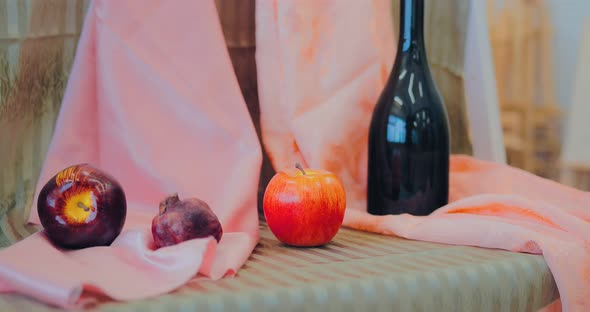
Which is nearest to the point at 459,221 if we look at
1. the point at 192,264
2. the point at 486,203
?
the point at 486,203

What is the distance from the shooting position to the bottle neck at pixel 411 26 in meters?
0.92

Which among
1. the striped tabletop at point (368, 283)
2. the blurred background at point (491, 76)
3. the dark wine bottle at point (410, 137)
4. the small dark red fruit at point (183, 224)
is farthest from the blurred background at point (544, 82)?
the small dark red fruit at point (183, 224)

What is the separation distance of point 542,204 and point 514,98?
0.65m

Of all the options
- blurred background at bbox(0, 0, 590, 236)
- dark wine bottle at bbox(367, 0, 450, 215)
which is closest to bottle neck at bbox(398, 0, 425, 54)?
dark wine bottle at bbox(367, 0, 450, 215)

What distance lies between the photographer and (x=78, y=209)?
0.71 metres

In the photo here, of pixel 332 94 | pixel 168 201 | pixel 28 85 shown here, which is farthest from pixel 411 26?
pixel 28 85

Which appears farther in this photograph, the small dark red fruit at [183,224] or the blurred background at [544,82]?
the blurred background at [544,82]

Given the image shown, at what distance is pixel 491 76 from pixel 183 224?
30.5 inches

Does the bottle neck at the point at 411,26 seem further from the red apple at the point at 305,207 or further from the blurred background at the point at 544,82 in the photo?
the blurred background at the point at 544,82

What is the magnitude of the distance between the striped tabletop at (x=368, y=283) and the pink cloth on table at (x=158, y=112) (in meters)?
0.14

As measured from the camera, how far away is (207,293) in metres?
0.60

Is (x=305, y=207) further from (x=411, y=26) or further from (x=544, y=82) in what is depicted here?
(x=544, y=82)

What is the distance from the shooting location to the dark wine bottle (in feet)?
3.00

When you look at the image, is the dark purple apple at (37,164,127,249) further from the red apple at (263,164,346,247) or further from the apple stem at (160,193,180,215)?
the red apple at (263,164,346,247)
